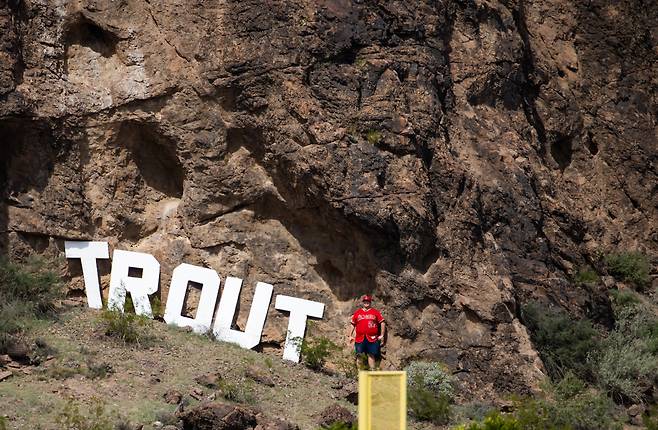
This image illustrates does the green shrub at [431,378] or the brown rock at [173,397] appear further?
the green shrub at [431,378]

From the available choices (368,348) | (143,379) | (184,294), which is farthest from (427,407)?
(184,294)

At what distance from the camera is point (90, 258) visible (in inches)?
757

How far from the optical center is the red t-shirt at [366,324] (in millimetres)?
18109

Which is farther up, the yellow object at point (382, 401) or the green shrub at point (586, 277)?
the yellow object at point (382, 401)

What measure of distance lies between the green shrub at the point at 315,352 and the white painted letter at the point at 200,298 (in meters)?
1.55

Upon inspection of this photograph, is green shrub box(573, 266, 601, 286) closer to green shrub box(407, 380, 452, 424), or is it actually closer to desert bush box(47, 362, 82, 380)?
green shrub box(407, 380, 452, 424)

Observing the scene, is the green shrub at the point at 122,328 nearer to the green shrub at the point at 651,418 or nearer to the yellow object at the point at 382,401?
the green shrub at the point at 651,418

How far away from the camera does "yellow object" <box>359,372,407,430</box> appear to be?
8.97m

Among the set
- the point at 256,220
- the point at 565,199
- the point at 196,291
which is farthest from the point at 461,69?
the point at 196,291

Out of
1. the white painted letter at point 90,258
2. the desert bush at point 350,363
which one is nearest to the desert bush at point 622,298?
the desert bush at point 350,363

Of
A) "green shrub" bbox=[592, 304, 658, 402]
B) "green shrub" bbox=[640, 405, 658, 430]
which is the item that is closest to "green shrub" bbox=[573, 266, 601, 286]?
"green shrub" bbox=[592, 304, 658, 402]

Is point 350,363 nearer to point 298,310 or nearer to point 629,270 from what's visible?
point 298,310

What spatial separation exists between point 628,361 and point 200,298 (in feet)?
22.7

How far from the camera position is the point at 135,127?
64.6ft
